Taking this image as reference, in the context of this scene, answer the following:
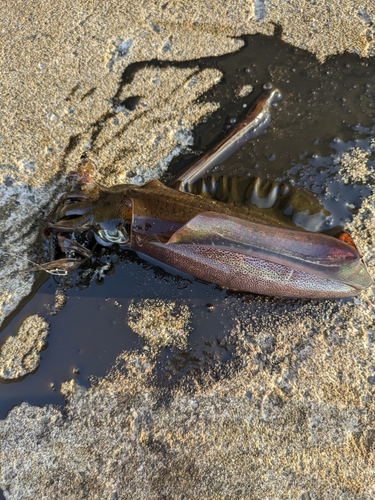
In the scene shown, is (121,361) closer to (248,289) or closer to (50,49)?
(248,289)

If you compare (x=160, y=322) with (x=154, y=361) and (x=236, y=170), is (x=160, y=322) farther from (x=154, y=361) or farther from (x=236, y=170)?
(x=236, y=170)

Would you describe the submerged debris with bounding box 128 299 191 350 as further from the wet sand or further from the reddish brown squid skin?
the reddish brown squid skin

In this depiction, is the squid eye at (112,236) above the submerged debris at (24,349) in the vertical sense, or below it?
above

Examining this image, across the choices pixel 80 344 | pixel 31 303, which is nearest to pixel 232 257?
pixel 80 344

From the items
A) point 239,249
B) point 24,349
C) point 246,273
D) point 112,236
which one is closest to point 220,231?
point 239,249

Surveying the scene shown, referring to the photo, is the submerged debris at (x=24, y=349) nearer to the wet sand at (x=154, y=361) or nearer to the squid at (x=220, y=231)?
the wet sand at (x=154, y=361)

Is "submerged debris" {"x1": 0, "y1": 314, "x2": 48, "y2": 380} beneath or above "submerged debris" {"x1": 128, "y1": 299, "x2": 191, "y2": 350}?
beneath

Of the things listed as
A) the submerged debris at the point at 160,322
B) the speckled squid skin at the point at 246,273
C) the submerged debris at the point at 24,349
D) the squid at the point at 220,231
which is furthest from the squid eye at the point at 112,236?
the submerged debris at the point at 24,349

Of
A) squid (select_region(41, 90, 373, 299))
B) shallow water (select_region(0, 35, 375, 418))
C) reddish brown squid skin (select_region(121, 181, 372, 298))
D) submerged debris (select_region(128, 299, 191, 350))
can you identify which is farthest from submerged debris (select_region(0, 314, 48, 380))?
reddish brown squid skin (select_region(121, 181, 372, 298))

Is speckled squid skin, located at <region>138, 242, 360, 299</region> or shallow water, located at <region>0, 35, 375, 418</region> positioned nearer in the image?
speckled squid skin, located at <region>138, 242, 360, 299</region>
